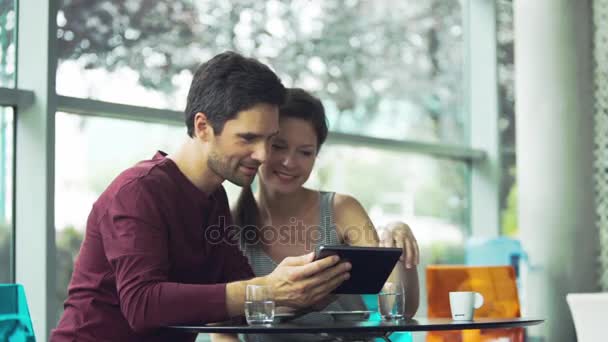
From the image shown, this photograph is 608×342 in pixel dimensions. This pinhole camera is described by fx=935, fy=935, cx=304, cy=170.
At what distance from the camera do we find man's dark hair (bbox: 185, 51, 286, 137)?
2.53 meters

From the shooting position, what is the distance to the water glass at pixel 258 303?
2.22 meters

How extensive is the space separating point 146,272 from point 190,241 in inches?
10.6

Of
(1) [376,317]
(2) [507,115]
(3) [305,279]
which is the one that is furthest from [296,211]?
(2) [507,115]

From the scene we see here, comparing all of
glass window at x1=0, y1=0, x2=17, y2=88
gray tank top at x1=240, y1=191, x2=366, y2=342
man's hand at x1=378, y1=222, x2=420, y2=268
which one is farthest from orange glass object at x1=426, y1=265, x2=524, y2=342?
glass window at x1=0, y1=0, x2=17, y2=88

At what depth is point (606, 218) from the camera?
527 cm

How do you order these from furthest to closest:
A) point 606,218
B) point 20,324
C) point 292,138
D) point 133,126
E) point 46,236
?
point 606,218 < point 133,126 < point 46,236 < point 292,138 < point 20,324

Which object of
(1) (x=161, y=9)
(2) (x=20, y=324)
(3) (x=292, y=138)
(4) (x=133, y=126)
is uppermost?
(1) (x=161, y=9)

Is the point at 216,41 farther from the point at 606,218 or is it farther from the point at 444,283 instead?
the point at 606,218

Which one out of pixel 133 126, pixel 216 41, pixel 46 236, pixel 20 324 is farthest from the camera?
pixel 216 41

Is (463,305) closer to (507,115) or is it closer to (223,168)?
(223,168)

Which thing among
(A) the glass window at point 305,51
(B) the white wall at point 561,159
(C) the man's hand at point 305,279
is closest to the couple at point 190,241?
(C) the man's hand at point 305,279

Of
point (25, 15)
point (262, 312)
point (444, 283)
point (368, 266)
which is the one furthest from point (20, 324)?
point (444, 283)

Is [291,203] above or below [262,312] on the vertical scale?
above

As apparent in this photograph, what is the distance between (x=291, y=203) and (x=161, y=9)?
1.43 m
